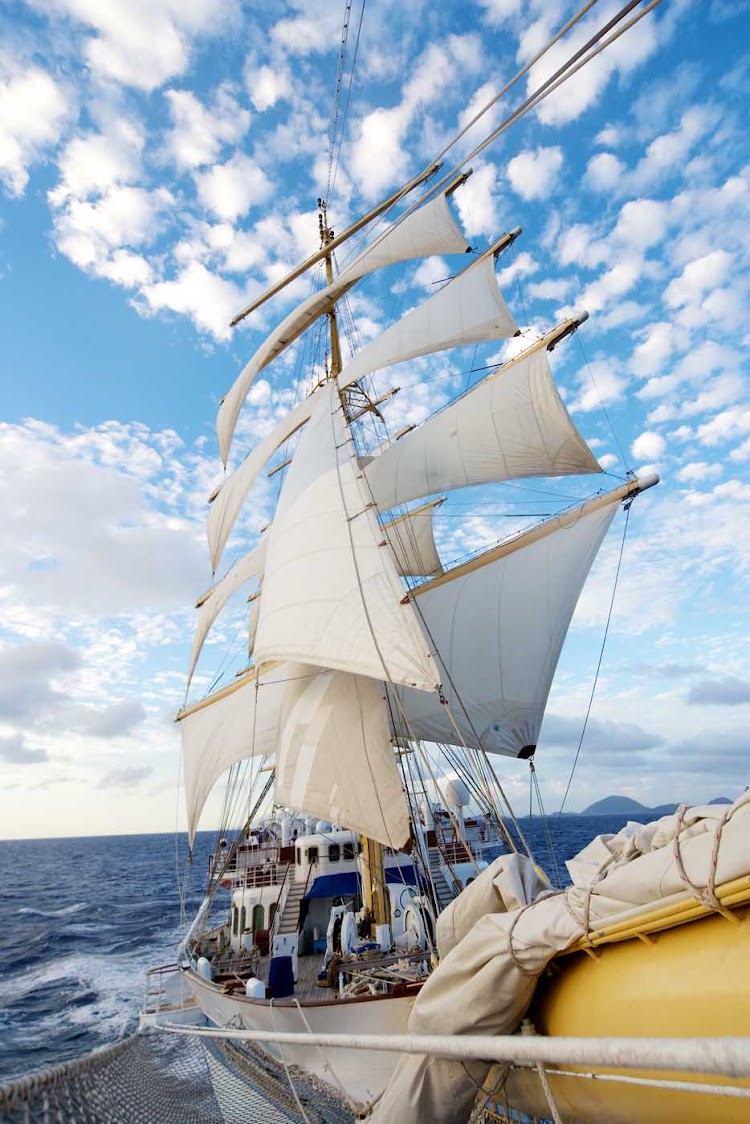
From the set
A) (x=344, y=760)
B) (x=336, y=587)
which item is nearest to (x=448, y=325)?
(x=336, y=587)

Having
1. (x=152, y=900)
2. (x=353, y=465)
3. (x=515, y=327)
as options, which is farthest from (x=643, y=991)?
(x=152, y=900)

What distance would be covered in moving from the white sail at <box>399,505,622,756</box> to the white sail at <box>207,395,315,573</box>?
8.76m

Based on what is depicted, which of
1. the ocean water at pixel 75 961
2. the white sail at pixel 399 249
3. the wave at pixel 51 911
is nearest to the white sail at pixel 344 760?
the ocean water at pixel 75 961

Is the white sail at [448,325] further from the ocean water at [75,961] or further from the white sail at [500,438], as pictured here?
the ocean water at [75,961]

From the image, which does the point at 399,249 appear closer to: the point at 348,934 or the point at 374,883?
the point at 374,883

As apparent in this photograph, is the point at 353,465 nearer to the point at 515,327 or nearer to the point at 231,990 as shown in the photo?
the point at 515,327

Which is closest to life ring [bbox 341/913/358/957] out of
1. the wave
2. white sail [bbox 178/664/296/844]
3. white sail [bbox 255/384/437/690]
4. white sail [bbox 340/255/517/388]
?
white sail [bbox 255/384/437/690]

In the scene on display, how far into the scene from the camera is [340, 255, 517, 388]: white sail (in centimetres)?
2000

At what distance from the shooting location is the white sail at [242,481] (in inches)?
910

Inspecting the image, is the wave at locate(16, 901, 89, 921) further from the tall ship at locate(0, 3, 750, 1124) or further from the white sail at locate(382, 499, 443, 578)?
the white sail at locate(382, 499, 443, 578)

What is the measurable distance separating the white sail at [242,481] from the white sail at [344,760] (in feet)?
33.8

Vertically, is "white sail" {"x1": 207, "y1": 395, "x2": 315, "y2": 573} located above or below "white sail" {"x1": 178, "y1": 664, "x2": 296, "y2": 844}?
above

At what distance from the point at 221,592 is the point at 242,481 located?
4.20 m

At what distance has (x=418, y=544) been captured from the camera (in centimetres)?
2577
